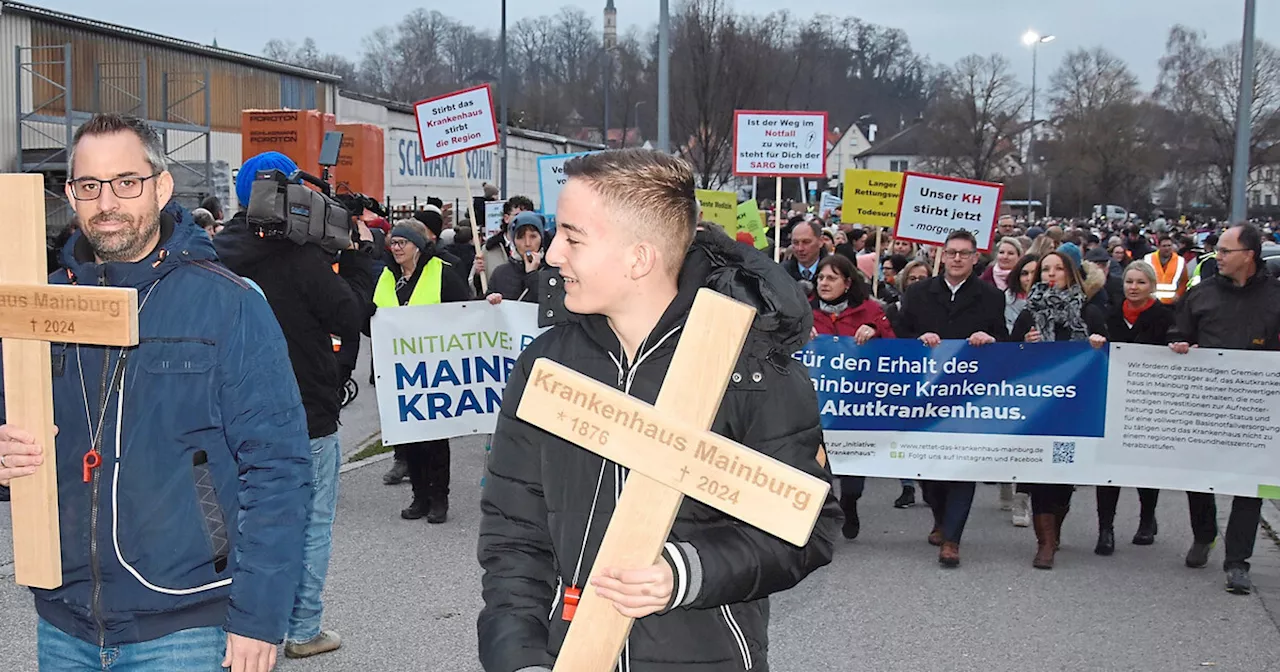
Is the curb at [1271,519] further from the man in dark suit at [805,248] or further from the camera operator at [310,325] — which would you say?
the camera operator at [310,325]

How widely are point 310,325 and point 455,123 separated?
273 inches

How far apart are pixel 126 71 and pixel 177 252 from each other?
35.0m

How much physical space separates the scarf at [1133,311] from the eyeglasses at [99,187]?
693 cm

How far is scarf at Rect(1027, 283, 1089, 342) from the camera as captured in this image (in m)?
8.37

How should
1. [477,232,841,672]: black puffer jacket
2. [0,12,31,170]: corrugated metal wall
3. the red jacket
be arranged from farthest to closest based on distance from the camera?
1. [0,12,31,170]: corrugated metal wall
2. the red jacket
3. [477,232,841,672]: black puffer jacket

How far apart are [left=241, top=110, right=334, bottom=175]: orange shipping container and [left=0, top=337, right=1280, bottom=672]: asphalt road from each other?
Answer: 16038 mm

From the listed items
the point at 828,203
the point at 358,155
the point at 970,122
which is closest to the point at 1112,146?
the point at 970,122

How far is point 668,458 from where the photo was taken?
7.12 feet

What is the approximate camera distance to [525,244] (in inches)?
382

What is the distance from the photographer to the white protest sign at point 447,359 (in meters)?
8.88

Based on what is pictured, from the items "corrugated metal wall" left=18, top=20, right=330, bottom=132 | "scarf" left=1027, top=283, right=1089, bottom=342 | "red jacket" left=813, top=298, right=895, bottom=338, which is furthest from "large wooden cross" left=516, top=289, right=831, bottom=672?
"corrugated metal wall" left=18, top=20, right=330, bottom=132

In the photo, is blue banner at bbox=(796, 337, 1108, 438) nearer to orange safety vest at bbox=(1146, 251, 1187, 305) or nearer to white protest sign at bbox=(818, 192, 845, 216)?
orange safety vest at bbox=(1146, 251, 1187, 305)

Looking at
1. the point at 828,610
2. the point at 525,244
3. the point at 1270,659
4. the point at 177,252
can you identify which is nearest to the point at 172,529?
the point at 177,252

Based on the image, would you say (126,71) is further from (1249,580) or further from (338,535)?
(1249,580)
